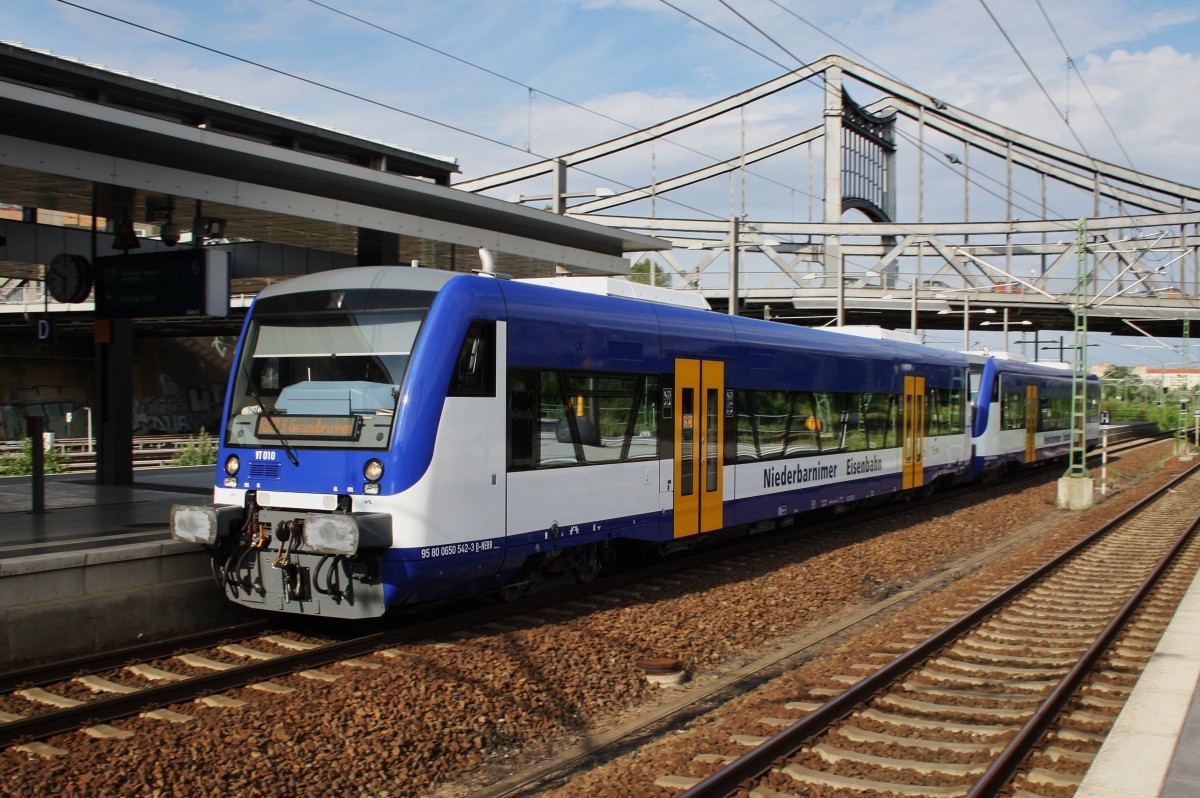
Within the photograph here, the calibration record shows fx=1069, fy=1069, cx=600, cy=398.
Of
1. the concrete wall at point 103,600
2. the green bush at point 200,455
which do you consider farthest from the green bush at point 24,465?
the concrete wall at point 103,600

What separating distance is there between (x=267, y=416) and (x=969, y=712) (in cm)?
582

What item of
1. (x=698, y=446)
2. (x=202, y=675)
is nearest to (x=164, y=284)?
(x=202, y=675)

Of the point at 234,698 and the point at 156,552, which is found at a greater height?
the point at 156,552

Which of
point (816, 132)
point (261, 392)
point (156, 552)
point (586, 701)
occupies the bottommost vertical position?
point (586, 701)

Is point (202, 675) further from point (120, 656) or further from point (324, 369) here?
point (324, 369)

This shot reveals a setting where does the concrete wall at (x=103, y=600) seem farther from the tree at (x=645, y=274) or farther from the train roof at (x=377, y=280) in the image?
the tree at (x=645, y=274)

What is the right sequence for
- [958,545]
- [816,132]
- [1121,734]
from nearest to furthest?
[1121,734], [958,545], [816,132]

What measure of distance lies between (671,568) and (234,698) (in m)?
6.11

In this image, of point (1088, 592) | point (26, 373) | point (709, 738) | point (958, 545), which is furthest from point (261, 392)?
point (26, 373)

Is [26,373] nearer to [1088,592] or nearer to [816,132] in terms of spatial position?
[1088,592]

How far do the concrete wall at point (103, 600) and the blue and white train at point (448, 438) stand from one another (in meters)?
0.53

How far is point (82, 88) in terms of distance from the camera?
18.7 m

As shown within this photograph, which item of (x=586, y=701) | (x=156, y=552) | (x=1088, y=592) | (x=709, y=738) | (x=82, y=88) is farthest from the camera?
(x=82, y=88)

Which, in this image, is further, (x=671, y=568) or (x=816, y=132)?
(x=816, y=132)
